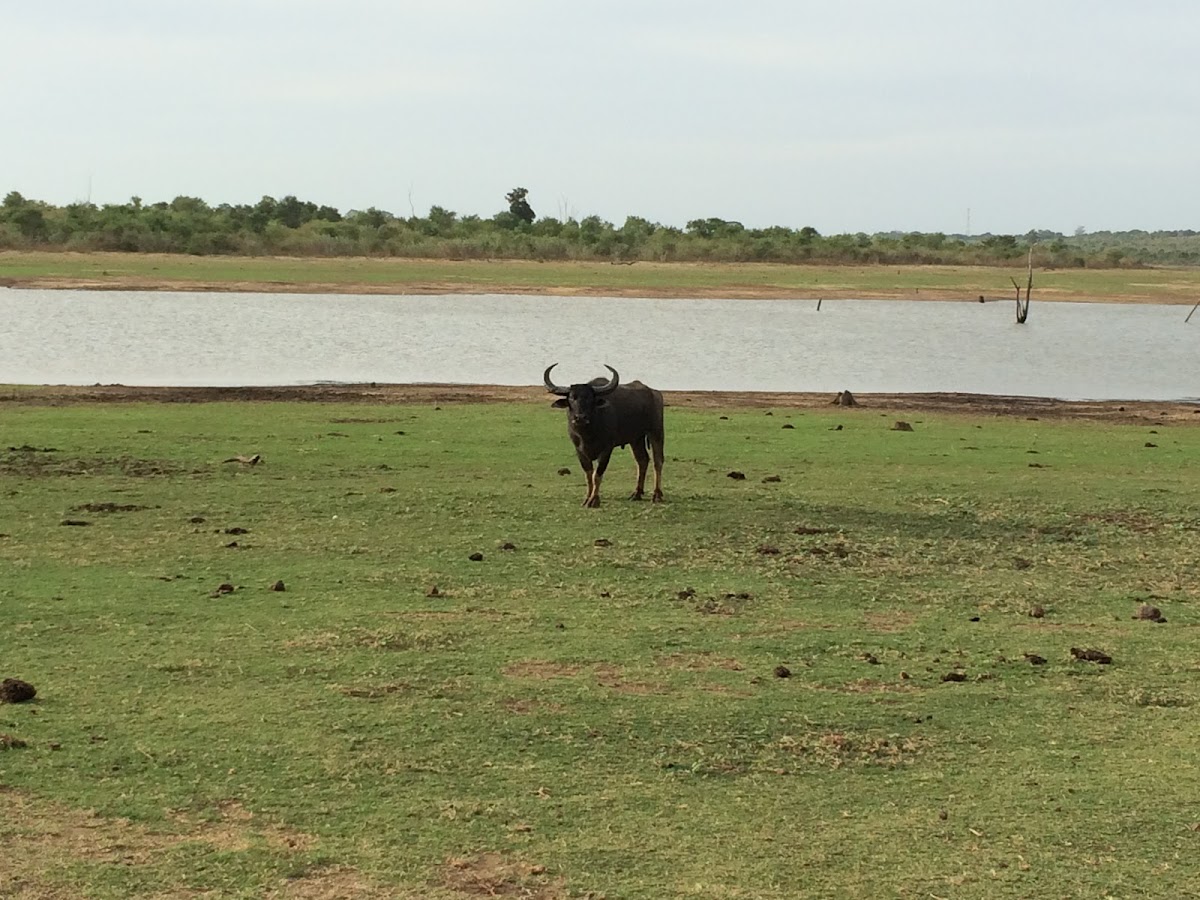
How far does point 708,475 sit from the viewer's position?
16422 millimetres

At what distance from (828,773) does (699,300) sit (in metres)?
54.9

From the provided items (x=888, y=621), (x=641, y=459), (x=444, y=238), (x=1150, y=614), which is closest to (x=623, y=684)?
→ (x=888, y=621)

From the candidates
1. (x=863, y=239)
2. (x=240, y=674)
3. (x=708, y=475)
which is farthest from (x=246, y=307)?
(x=863, y=239)

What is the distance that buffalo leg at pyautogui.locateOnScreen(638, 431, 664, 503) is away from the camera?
14405 millimetres

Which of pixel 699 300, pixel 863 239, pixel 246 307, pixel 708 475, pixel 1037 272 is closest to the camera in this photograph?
pixel 708 475

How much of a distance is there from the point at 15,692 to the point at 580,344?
32.9m

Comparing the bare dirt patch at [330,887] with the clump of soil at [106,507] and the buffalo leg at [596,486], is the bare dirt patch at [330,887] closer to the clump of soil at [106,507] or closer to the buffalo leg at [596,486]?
the clump of soil at [106,507]

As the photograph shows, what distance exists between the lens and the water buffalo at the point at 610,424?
1412 centimetres

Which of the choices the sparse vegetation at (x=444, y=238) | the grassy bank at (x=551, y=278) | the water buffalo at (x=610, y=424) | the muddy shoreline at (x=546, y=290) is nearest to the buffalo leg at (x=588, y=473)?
the water buffalo at (x=610, y=424)

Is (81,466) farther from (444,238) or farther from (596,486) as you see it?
(444,238)

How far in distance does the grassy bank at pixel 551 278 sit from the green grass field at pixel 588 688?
149 ft

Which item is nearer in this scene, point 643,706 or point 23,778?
point 23,778

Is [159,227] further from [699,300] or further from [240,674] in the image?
[240,674]

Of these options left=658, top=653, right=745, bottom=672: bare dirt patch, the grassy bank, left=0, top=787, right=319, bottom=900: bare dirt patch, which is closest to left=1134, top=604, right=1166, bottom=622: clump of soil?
left=658, top=653, right=745, bottom=672: bare dirt patch
